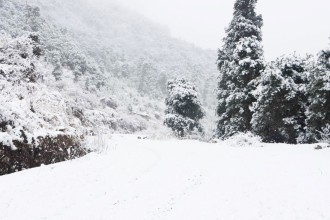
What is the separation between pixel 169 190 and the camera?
8438mm

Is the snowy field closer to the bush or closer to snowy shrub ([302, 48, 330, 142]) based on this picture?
the bush

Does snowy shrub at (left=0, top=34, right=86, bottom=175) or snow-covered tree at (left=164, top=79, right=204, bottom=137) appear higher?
snow-covered tree at (left=164, top=79, right=204, bottom=137)

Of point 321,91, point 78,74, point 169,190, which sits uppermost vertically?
point 78,74

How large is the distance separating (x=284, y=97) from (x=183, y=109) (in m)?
20.4

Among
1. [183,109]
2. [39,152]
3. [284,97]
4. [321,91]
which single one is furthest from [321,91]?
[183,109]

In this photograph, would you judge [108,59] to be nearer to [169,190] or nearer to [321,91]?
[321,91]

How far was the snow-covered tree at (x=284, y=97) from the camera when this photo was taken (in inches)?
792

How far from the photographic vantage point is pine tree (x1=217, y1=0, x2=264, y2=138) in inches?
984

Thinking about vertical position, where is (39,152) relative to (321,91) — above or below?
below

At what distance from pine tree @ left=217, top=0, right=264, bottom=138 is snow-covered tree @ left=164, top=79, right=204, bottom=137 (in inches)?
365

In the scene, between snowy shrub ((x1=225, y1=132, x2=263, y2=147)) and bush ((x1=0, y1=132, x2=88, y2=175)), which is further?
snowy shrub ((x1=225, y1=132, x2=263, y2=147))

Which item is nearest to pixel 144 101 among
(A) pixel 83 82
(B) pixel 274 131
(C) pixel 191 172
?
(A) pixel 83 82

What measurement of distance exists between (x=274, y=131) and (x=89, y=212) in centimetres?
1799

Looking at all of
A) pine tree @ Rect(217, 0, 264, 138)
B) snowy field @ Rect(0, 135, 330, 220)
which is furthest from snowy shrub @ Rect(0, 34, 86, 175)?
pine tree @ Rect(217, 0, 264, 138)
